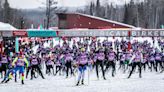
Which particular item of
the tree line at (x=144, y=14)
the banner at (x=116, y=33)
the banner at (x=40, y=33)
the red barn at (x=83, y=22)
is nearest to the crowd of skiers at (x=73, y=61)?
the banner at (x=116, y=33)

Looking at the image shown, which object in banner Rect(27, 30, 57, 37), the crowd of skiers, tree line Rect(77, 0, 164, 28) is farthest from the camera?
tree line Rect(77, 0, 164, 28)

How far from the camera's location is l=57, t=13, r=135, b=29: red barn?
294 feet

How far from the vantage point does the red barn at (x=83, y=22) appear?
89.5 m

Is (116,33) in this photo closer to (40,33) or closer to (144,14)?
(40,33)

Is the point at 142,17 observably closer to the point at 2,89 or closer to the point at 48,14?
the point at 48,14

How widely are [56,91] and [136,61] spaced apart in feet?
29.1

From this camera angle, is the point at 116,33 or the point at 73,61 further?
the point at 116,33

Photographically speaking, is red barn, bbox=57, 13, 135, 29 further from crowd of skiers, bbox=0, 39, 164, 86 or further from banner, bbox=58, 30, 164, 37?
crowd of skiers, bbox=0, 39, 164, 86

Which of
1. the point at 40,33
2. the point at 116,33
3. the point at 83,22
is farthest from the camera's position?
the point at 83,22

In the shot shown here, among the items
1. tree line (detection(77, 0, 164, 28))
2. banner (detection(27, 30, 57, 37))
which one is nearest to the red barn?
tree line (detection(77, 0, 164, 28))

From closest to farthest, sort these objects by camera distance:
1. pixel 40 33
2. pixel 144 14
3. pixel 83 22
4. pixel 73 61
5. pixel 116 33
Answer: pixel 73 61
pixel 40 33
pixel 116 33
pixel 83 22
pixel 144 14

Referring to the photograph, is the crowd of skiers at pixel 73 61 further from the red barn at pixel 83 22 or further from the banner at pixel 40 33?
the red barn at pixel 83 22

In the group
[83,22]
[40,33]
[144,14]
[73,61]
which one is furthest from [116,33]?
[144,14]

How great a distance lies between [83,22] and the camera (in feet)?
304
